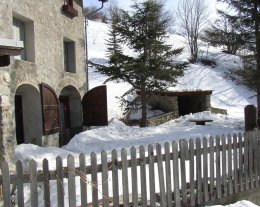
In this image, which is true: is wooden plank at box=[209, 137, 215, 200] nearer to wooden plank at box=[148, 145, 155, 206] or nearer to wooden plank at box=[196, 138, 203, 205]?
wooden plank at box=[196, 138, 203, 205]

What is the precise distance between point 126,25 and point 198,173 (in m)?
13.9

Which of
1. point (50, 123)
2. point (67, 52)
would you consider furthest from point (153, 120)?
point (50, 123)

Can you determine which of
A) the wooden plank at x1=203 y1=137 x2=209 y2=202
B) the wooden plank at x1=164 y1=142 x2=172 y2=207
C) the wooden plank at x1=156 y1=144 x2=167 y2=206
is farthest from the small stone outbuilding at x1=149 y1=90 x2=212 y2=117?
the wooden plank at x1=156 y1=144 x2=167 y2=206

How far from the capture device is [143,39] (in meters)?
19.3

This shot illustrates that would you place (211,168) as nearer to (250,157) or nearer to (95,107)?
(250,157)

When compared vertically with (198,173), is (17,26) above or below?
above

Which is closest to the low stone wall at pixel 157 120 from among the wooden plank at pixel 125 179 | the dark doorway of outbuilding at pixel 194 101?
the dark doorway of outbuilding at pixel 194 101

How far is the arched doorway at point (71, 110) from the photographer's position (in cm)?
1539

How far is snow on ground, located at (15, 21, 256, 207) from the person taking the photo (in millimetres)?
11508

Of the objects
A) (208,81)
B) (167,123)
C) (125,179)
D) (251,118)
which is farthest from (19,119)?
(208,81)

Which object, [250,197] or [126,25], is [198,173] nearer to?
[250,197]

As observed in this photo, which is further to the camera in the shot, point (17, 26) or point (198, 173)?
point (17, 26)

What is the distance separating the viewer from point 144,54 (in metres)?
19.3

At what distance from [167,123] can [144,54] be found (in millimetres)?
3491
